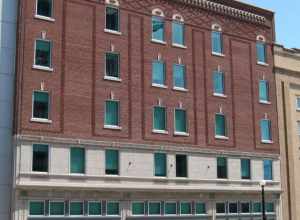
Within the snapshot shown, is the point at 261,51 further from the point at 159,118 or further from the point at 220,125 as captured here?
the point at 159,118

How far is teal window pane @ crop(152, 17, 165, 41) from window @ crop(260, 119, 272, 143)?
1259cm

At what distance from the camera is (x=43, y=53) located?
3922cm

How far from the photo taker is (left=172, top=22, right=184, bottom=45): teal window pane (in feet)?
153

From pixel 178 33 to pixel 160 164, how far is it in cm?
Result: 1077

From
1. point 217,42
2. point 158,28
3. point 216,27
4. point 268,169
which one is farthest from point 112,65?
point 268,169

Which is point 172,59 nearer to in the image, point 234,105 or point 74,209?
point 234,105

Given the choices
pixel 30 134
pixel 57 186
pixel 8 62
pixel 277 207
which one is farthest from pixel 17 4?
pixel 277 207

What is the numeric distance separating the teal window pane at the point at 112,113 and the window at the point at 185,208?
8071mm

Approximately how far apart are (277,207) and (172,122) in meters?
13.1

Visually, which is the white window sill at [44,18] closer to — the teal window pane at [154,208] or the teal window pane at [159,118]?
the teal window pane at [159,118]

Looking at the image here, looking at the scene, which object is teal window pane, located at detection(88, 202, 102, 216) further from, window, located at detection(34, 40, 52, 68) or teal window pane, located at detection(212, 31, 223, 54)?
teal window pane, located at detection(212, 31, 223, 54)

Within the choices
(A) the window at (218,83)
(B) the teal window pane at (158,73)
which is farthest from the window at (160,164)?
(A) the window at (218,83)

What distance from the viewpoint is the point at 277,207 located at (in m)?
50.4

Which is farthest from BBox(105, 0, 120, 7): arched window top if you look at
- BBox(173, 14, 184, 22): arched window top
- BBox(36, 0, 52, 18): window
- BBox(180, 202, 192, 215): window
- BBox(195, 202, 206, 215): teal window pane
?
BBox(195, 202, 206, 215): teal window pane
